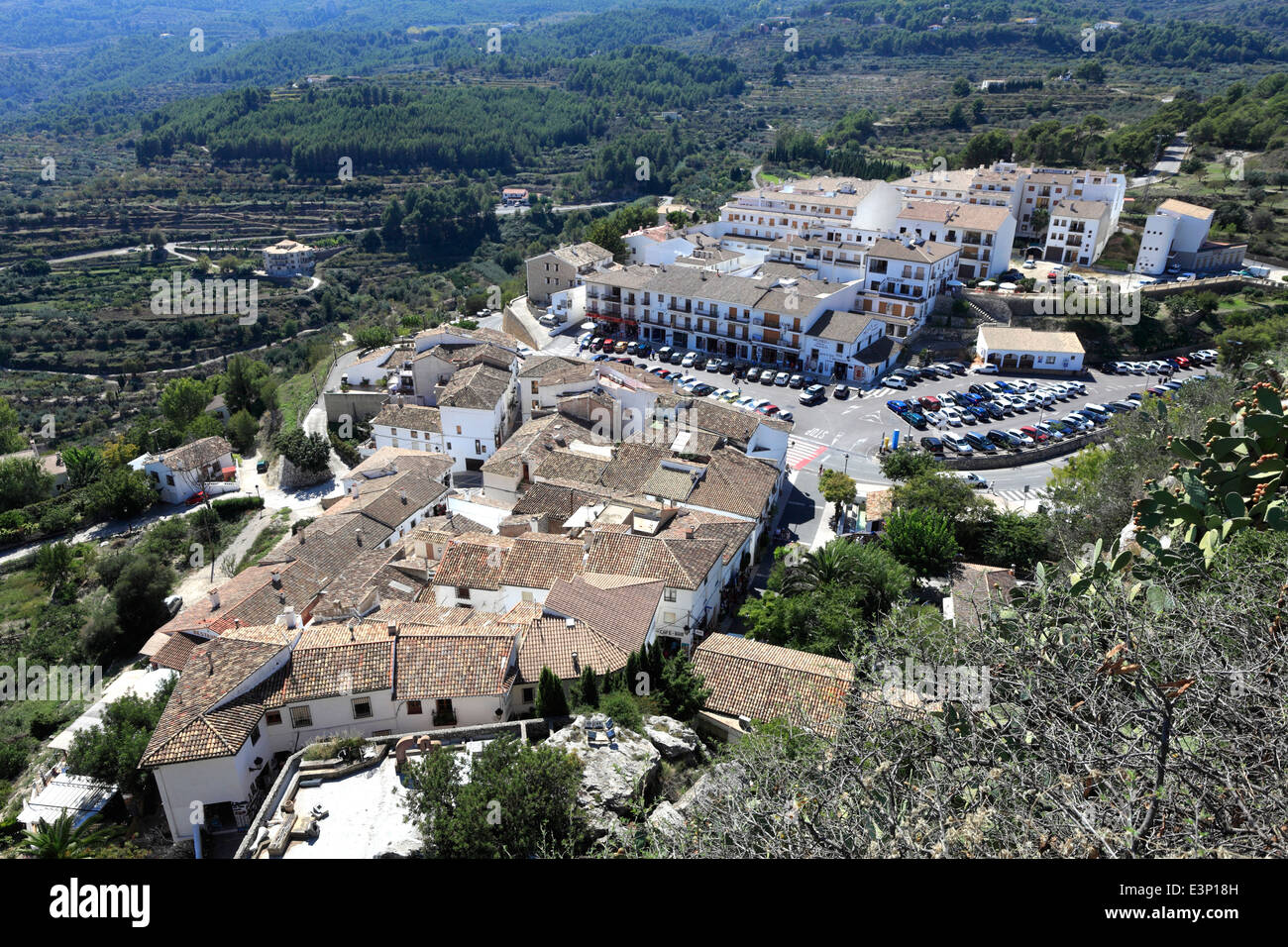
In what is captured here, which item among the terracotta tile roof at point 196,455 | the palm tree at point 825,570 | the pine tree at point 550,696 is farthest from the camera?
the terracotta tile roof at point 196,455

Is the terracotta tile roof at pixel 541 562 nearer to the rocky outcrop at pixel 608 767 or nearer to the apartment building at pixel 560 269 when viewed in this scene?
the rocky outcrop at pixel 608 767

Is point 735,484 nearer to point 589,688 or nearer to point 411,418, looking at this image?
point 589,688

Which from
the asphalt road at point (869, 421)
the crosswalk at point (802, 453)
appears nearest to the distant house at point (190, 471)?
the asphalt road at point (869, 421)

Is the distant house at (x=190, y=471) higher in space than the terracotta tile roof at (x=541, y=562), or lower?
lower

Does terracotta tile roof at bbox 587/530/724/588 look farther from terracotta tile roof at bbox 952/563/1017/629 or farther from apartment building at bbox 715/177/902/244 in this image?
apartment building at bbox 715/177/902/244

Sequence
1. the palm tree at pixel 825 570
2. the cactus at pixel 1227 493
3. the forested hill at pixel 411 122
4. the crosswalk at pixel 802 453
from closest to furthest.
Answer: the cactus at pixel 1227 493 → the palm tree at pixel 825 570 → the crosswalk at pixel 802 453 → the forested hill at pixel 411 122
